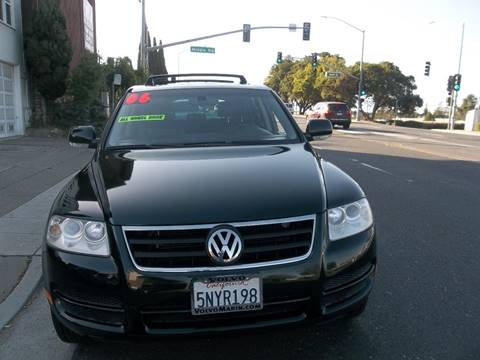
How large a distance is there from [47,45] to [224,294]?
59.1 feet

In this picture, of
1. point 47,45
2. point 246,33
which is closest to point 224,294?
point 47,45

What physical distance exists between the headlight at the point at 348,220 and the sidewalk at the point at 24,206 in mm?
2404

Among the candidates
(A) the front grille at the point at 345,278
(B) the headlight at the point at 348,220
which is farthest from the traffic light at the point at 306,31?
(A) the front grille at the point at 345,278

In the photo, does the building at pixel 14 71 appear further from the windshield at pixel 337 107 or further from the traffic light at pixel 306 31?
the windshield at pixel 337 107

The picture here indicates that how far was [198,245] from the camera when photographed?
2.67 m

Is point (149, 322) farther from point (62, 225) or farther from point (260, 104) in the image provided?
point (260, 104)

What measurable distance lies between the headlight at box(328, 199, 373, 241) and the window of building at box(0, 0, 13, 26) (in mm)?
17057

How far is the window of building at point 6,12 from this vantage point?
17.2 metres

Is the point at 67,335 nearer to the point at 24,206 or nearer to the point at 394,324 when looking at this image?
the point at 394,324

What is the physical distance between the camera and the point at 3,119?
17.7 meters

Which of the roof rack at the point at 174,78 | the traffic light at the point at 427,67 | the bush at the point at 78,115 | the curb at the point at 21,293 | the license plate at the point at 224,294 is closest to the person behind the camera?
the license plate at the point at 224,294

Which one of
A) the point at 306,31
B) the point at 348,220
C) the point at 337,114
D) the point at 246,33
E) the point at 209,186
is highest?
the point at 306,31

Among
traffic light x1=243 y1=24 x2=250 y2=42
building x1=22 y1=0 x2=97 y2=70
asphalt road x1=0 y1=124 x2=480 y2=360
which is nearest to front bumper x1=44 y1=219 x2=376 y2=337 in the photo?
asphalt road x1=0 y1=124 x2=480 y2=360

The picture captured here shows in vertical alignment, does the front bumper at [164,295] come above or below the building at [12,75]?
below
